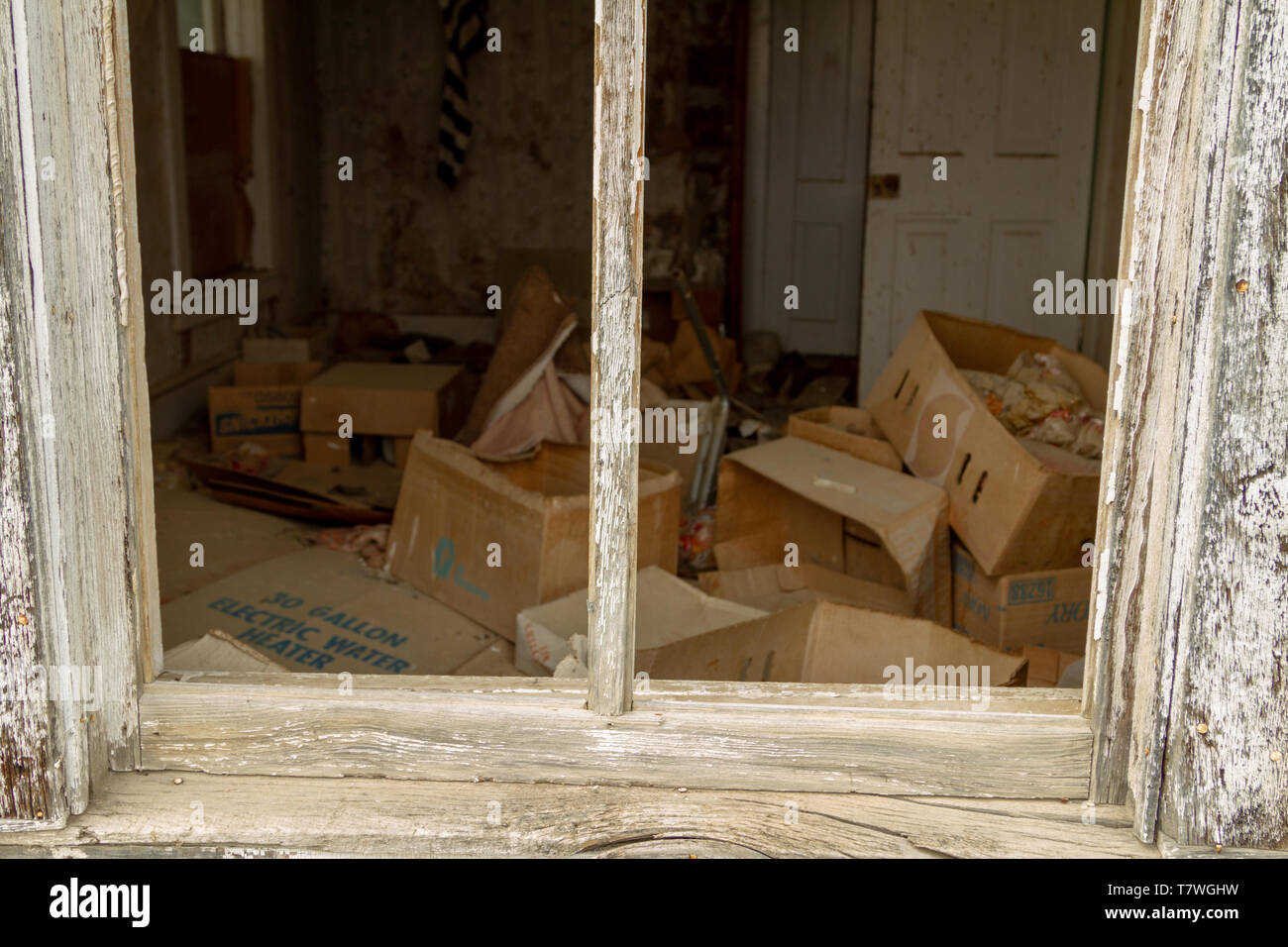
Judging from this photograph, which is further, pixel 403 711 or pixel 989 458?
pixel 989 458

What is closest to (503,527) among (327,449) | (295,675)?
(295,675)

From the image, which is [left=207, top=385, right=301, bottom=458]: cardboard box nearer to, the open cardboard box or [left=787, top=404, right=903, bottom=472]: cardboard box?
the open cardboard box

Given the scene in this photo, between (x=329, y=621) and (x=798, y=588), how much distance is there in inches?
50.9

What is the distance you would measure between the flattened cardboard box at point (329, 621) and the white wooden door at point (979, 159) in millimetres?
2705

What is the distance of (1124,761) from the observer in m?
1.68

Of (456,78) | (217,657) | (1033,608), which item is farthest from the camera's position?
(456,78)

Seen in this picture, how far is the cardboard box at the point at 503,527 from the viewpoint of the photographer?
2990 mm

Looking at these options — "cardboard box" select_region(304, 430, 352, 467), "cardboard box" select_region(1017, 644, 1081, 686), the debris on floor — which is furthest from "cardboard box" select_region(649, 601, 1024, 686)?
"cardboard box" select_region(304, 430, 352, 467)

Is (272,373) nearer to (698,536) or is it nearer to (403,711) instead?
(698,536)

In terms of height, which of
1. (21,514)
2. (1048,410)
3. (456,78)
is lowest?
(1048,410)

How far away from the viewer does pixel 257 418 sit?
4.91m

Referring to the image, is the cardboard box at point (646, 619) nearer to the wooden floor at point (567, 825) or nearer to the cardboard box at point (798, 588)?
the cardboard box at point (798, 588)

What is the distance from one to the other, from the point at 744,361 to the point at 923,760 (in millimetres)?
5188

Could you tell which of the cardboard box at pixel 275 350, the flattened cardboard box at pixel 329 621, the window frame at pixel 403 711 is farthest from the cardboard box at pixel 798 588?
the cardboard box at pixel 275 350
